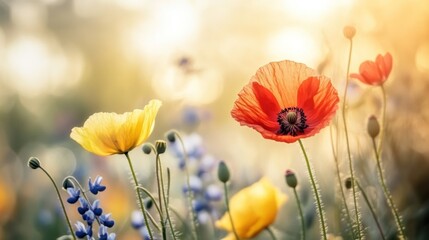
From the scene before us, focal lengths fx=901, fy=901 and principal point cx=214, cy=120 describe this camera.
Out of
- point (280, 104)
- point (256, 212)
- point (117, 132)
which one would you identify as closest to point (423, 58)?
point (256, 212)

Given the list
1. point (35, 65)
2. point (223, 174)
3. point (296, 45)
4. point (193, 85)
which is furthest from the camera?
point (35, 65)

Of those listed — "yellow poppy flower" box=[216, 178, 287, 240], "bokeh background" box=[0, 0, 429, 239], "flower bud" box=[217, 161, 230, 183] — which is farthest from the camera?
"bokeh background" box=[0, 0, 429, 239]

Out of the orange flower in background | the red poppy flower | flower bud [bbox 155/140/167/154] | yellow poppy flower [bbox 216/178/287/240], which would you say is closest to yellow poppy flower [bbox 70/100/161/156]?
flower bud [bbox 155/140/167/154]

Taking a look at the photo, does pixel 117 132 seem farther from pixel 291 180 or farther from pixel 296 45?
pixel 296 45

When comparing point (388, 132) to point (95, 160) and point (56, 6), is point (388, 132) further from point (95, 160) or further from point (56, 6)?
point (56, 6)

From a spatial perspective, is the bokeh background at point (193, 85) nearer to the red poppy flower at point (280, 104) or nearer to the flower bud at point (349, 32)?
the flower bud at point (349, 32)

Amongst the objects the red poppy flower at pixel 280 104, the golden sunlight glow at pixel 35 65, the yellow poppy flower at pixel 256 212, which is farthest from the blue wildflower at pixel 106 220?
the golden sunlight glow at pixel 35 65

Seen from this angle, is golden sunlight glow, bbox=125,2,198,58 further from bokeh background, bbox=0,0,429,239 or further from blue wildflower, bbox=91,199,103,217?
blue wildflower, bbox=91,199,103,217
